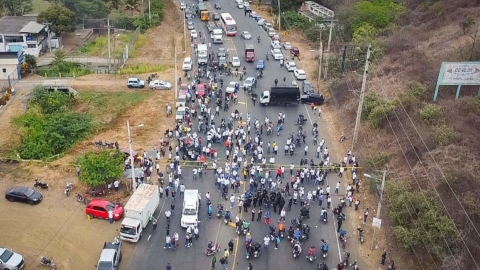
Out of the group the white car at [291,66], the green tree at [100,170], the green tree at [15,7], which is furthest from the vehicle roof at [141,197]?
the green tree at [15,7]

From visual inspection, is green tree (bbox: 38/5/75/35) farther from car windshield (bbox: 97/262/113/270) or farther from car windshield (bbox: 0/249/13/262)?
car windshield (bbox: 97/262/113/270)

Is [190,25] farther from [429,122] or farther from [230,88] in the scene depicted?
[429,122]

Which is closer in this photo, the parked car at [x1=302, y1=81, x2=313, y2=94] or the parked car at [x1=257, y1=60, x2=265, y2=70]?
the parked car at [x1=302, y1=81, x2=313, y2=94]

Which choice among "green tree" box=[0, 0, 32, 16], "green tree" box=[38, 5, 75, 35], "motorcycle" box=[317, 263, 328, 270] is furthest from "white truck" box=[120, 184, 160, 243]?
"green tree" box=[0, 0, 32, 16]

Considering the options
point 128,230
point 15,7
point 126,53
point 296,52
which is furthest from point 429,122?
point 15,7

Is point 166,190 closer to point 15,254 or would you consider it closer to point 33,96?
point 15,254

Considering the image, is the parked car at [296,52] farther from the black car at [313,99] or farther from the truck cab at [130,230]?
the truck cab at [130,230]
